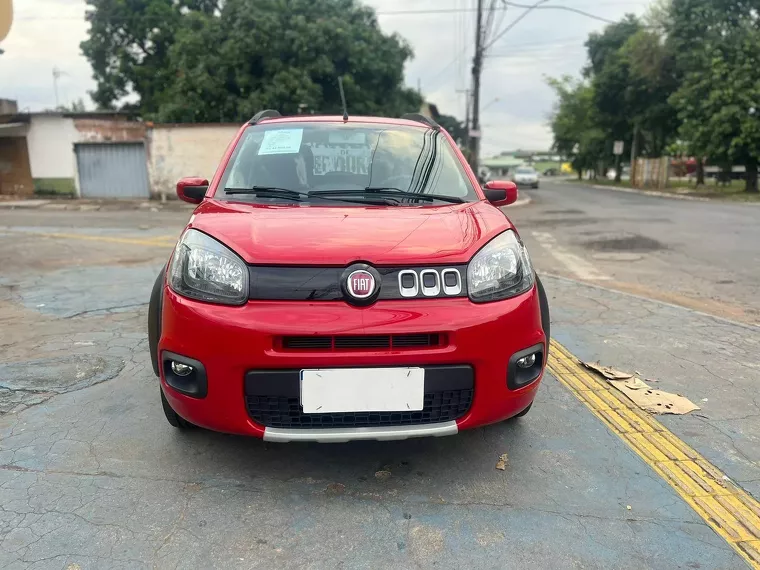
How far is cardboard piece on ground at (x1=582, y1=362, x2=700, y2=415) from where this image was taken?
3.34m

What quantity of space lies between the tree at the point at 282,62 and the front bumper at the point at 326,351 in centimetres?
2016


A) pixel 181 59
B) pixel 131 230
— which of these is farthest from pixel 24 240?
pixel 181 59

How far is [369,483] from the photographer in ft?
8.39

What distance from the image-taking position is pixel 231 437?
2.95 metres

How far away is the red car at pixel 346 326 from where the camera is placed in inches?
87.0

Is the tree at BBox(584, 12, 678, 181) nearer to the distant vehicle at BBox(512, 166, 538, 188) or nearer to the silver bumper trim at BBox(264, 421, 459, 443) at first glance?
the distant vehicle at BBox(512, 166, 538, 188)

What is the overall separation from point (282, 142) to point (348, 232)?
1264 mm

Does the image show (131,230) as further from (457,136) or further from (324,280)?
(457,136)

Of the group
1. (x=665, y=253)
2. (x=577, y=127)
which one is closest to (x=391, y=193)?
(x=665, y=253)

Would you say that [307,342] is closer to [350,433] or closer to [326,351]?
[326,351]

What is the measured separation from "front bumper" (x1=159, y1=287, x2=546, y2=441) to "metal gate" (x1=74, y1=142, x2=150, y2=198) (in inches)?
841

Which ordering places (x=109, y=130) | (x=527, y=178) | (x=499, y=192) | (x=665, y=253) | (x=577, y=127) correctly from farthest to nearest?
(x=577, y=127)
(x=527, y=178)
(x=109, y=130)
(x=665, y=253)
(x=499, y=192)

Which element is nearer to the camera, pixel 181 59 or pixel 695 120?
pixel 181 59

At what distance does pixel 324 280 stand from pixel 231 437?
46.3 inches
